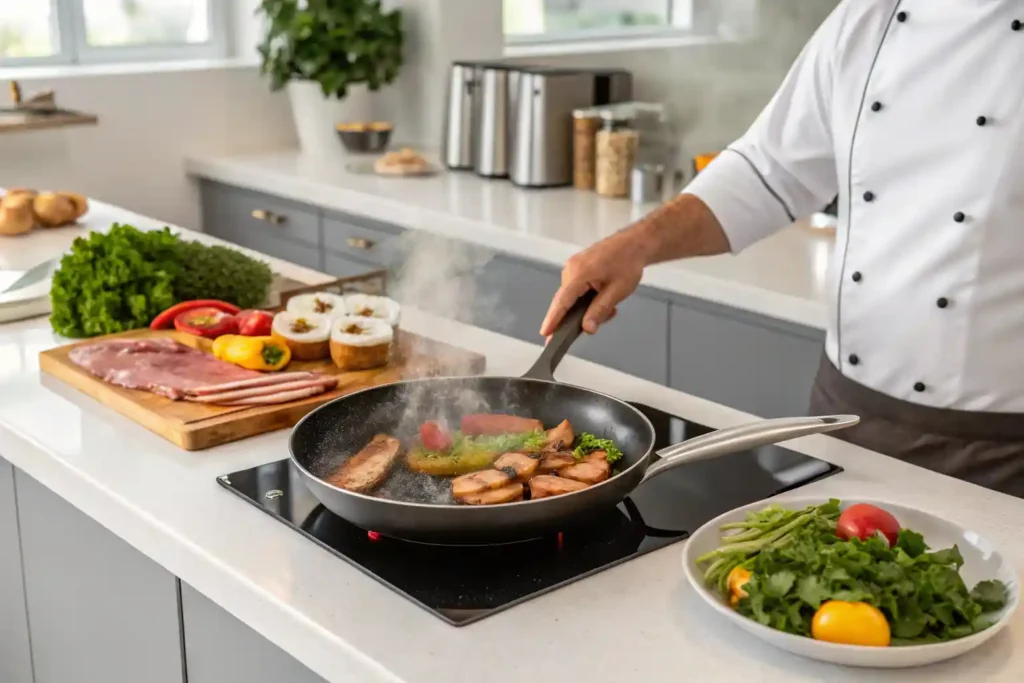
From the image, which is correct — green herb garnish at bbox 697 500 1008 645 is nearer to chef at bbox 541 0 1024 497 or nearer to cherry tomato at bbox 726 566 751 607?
cherry tomato at bbox 726 566 751 607

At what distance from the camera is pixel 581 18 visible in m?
4.39

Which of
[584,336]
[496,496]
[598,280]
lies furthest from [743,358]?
[496,496]

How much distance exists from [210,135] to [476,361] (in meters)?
2.43

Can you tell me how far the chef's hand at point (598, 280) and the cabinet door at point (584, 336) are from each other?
37.2 inches

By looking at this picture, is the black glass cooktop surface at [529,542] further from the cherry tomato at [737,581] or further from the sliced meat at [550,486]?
the cherry tomato at [737,581]

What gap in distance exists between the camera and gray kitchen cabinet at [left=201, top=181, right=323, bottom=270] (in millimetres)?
3459

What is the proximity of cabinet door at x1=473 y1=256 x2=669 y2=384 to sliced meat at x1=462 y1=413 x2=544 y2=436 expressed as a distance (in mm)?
1215

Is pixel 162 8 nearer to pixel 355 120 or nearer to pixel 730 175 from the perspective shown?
pixel 355 120

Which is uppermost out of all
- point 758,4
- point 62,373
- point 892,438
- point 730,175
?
point 758,4

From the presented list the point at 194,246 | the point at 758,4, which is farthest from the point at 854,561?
the point at 758,4

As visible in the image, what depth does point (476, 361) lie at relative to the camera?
1688mm

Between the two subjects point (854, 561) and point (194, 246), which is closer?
point (854, 561)

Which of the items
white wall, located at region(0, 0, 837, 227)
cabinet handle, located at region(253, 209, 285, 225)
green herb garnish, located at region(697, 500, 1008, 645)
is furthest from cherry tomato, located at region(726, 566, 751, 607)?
cabinet handle, located at region(253, 209, 285, 225)

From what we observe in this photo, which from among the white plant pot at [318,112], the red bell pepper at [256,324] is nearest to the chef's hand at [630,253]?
the red bell pepper at [256,324]
